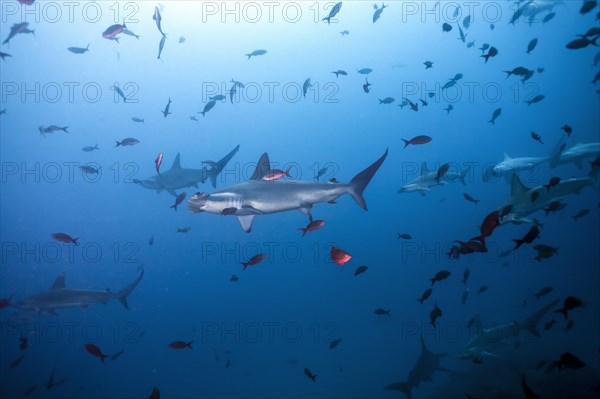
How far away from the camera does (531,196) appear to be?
5.66 meters

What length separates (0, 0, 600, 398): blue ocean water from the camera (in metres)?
17.4

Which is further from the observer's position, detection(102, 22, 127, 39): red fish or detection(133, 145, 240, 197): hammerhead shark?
detection(133, 145, 240, 197): hammerhead shark

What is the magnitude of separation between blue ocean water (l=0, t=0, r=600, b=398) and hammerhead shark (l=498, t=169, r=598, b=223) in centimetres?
327

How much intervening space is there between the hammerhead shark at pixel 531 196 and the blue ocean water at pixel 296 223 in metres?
3.27

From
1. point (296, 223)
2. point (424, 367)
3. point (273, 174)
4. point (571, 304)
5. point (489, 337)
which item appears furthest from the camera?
point (296, 223)

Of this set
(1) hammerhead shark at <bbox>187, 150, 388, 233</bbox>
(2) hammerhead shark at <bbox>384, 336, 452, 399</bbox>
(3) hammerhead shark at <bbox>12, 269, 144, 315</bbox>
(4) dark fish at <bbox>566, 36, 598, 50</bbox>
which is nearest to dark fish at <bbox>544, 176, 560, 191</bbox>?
(4) dark fish at <bbox>566, 36, 598, 50</bbox>

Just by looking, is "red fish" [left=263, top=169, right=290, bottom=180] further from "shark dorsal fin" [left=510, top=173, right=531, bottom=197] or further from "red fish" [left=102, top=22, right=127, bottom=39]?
"red fish" [left=102, top=22, right=127, bottom=39]

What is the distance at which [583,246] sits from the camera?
30688 mm

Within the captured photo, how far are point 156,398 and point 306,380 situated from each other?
699 inches

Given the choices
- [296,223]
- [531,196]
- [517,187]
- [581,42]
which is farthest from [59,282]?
[296,223]

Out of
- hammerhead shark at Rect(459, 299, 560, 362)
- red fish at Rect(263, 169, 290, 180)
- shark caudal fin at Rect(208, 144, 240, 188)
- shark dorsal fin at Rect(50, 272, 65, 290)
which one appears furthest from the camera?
shark dorsal fin at Rect(50, 272, 65, 290)

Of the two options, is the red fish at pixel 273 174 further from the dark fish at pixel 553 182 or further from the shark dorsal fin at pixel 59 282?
the shark dorsal fin at pixel 59 282

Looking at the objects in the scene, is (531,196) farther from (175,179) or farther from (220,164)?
(175,179)

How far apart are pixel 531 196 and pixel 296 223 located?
34.0m
